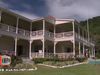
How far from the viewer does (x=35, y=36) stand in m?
35.2

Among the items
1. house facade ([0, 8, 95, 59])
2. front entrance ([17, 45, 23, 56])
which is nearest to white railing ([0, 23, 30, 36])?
house facade ([0, 8, 95, 59])

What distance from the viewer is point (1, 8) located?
2866 cm

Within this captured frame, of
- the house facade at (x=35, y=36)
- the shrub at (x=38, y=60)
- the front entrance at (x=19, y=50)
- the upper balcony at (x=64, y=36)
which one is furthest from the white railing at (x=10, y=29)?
the upper balcony at (x=64, y=36)

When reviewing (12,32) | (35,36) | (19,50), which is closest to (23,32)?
(35,36)

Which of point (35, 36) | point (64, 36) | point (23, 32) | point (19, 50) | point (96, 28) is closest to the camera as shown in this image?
point (23, 32)

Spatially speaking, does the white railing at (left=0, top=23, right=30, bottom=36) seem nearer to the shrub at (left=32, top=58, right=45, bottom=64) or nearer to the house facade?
the house facade

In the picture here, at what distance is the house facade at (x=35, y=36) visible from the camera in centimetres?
3159

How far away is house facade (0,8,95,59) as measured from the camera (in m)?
31.6

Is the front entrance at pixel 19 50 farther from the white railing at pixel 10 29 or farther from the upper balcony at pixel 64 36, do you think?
the upper balcony at pixel 64 36

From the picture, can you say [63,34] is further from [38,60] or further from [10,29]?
[10,29]

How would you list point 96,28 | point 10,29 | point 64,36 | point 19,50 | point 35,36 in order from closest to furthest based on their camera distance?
1. point 10,29
2. point 35,36
3. point 19,50
4. point 64,36
5. point 96,28

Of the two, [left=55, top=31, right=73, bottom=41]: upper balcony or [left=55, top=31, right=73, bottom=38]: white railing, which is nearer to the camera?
[left=55, top=31, right=73, bottom=41]: upper balcony

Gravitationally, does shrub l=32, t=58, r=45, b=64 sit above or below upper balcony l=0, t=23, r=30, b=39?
below

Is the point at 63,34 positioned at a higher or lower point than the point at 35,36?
higher
